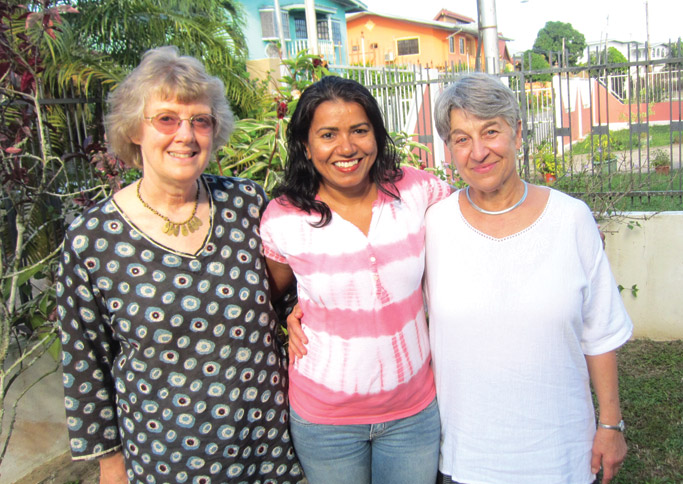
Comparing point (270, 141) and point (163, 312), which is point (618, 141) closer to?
point (270, 141)

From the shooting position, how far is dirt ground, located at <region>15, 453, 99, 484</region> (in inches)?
137

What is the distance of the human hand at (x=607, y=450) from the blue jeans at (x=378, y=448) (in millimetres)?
502

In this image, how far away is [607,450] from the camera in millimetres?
1812

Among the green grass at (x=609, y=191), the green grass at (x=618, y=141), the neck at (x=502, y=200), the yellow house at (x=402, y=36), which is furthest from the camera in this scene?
the yellow house at (x=402, y=36)

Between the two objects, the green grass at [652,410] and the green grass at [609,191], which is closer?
the green grass at [652,410]

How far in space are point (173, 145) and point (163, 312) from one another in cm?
53

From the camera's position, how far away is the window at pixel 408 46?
4009cm

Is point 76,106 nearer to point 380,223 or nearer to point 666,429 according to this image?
point 380,223

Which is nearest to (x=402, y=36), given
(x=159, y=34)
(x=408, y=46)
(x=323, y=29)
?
(x=408, y=46)

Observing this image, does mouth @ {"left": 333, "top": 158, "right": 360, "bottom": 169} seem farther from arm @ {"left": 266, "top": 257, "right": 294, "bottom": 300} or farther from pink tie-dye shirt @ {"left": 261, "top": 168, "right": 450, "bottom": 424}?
arm @ {"left": 266, "top": 257, "right": 294, "bottom": 300}

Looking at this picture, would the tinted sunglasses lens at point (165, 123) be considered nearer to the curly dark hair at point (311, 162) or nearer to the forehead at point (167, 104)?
the forehead at point (167, 104)

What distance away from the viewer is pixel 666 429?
3666 millimetres

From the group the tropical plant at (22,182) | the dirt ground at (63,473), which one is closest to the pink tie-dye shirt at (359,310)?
the tropical plant at (22,182)

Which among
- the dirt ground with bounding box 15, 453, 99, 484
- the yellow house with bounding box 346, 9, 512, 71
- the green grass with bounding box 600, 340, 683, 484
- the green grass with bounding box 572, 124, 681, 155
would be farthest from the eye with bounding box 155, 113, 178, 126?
the yellow house with bounding box 346, 9, 512, 71
